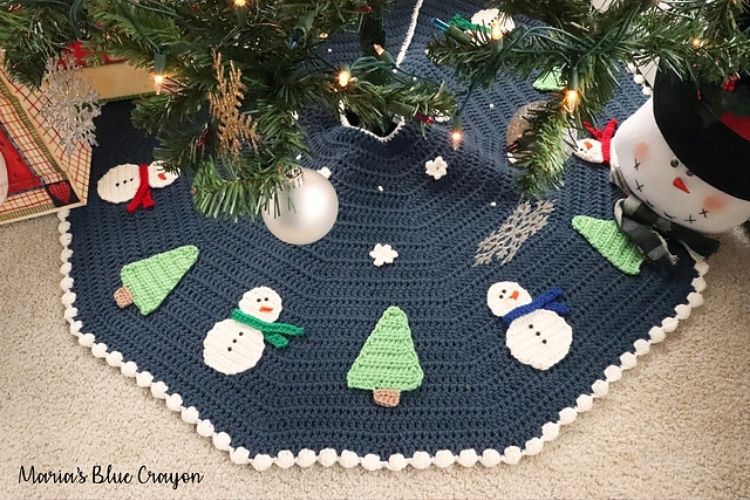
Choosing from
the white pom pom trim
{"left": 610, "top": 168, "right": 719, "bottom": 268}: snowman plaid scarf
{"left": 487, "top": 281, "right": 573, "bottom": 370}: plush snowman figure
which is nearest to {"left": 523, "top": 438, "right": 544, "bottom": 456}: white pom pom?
the white pom pom trim

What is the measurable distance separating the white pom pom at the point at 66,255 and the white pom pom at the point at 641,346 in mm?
845

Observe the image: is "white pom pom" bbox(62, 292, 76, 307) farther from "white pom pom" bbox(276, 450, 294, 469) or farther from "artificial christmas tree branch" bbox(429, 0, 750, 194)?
"artificial christmas tree branch" bbox(429, 0, 750, 194)

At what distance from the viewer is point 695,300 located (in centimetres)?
99

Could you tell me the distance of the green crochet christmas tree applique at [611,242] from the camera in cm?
101

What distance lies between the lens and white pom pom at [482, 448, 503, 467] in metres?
0.88

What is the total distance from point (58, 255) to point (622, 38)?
854 mm

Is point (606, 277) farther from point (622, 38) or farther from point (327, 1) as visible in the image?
point (327, 1)

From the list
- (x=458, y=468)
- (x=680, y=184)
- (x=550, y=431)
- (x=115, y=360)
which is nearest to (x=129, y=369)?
(x=115, y=360)

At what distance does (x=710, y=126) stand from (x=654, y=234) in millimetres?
182

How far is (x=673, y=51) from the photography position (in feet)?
2.44

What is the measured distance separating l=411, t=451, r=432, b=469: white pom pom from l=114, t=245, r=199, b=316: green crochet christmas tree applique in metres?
0.42

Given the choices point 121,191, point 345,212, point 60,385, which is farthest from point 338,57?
point 60,385

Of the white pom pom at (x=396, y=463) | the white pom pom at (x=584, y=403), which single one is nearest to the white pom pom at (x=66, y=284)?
the white pom pom at (x=396, y=463)

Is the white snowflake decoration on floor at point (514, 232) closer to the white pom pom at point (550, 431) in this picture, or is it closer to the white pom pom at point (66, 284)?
the white pom pom at point (550, 431)
